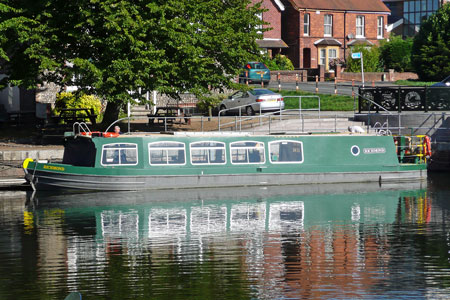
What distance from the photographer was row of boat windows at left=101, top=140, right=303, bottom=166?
31812 millimetres

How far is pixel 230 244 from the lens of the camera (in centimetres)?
2242

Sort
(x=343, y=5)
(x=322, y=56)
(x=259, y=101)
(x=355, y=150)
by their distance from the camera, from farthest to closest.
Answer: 1. (x=343, y=5)
2. (x=322, y=56)
3. (x=259, y=101)
4. (x=355, y=150)

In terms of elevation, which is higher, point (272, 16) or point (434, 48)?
point (272, 16)

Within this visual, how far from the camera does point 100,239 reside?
23328 millimetres

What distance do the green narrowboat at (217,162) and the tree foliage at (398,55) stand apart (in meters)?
41.6

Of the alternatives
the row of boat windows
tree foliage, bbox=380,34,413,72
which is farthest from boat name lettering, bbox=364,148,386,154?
tree foliage, bbox=380,34,413,72

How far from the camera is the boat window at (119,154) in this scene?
104ft

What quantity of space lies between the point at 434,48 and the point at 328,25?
15.6 metres

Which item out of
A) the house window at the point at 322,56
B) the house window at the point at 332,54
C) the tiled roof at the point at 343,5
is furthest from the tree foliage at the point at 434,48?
the tiled roof at the point at 343,5

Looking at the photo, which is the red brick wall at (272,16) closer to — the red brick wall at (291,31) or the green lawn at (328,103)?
the red brick wall at (291,31)

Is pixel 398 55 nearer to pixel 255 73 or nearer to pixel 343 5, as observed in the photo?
pixel 343 5

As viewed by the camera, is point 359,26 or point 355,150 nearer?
point 355,150

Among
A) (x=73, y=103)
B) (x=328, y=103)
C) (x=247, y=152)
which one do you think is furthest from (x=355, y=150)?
(x=73, y=103)

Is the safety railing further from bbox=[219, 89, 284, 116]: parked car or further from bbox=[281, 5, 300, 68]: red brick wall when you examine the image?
bbox=[281, 5, 300, 68]: red brick wall
